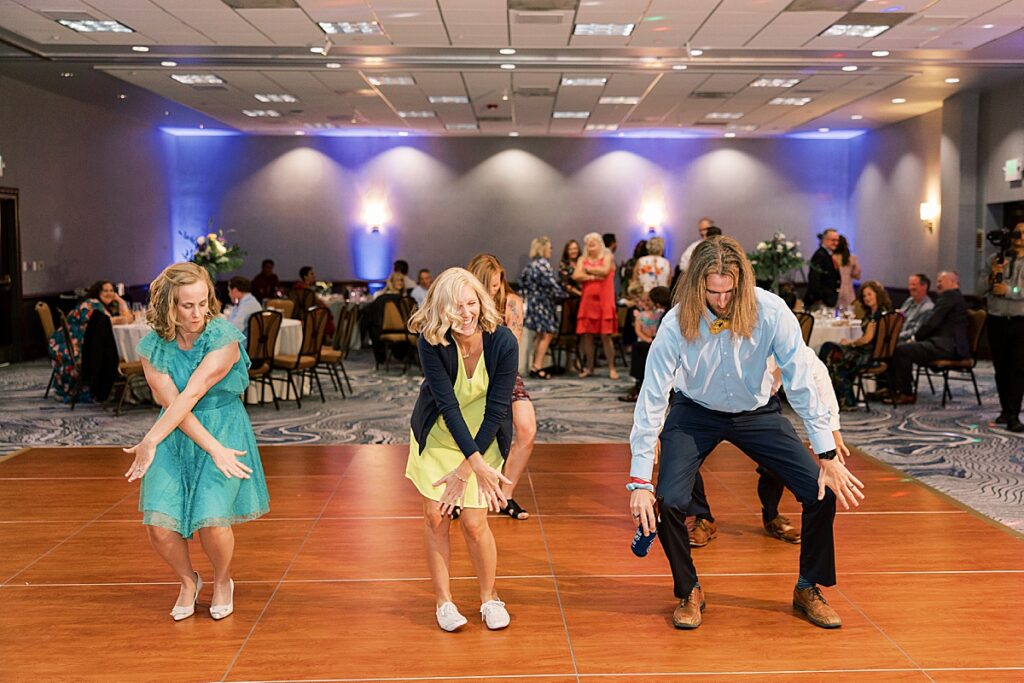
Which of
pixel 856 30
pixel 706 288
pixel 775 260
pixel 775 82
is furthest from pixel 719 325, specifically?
pixel 775 82

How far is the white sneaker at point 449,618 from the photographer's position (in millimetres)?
3783

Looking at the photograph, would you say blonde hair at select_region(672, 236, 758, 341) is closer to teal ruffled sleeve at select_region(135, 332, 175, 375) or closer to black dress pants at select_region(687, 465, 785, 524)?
black dress pants at select_region(687, 465, 785, 524)

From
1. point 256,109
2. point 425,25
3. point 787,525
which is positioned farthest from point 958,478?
point 256,109

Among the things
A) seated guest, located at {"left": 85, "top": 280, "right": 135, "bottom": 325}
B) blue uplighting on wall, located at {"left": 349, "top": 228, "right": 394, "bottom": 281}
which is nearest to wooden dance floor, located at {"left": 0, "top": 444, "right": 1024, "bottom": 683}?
seated guest, located at {"left": 85, "top": 280, "right": 135, "bottom": 325}

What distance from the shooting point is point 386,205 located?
63.2ft

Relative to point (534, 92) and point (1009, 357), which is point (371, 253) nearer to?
point (534, 92)

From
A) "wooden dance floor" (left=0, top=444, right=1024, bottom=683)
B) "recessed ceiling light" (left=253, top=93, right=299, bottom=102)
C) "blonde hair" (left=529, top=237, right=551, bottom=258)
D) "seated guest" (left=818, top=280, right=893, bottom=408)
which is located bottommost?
"wooden dance floor" (left=0, top=444, right=1024, bottom=683)

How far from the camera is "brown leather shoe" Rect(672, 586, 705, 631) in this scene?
3.80 meters

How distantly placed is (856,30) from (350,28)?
16.1ft

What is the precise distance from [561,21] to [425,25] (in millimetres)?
1299

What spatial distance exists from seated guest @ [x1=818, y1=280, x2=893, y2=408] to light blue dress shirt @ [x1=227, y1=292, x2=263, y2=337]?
5.20 m

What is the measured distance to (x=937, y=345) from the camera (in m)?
9.45

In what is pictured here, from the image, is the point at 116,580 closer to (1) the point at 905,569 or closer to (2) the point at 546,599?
(2) the point at 546,599

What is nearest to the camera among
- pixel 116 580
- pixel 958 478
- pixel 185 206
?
pixel 116 580
